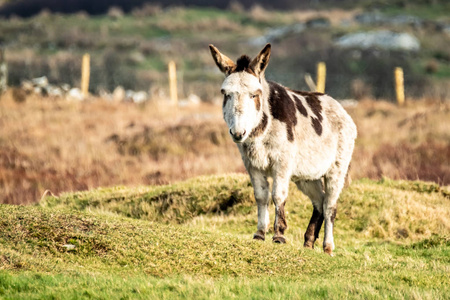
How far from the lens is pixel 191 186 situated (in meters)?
15.4

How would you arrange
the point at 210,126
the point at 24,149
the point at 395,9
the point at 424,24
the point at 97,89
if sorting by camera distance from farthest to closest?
the point at 395,9 < the point at 424,24 < the point at 97,89 < the point at 210,126 < the point at 24,149

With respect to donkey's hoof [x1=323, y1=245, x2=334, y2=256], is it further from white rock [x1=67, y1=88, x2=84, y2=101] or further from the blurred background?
white rock [x1=67, y1=88, x2=84, y2=101]

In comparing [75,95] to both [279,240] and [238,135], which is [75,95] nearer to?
[279,240]

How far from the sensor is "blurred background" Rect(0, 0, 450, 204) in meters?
22.5

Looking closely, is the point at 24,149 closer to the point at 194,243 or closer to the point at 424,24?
the point at 194,243

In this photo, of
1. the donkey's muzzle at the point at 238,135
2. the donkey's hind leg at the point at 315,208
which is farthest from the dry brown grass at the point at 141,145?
the donkey's muzzle at the point at 238,135

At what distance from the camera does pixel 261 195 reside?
34.1 ft

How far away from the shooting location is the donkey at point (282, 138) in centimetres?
972

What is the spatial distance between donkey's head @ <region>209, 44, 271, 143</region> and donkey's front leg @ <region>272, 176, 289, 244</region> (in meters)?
0.91

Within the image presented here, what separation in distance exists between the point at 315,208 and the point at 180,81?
36.7 metres

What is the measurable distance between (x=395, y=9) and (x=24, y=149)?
5520 centimetres

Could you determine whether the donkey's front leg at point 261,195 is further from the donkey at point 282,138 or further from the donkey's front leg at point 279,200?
the donkey's front leg at point 279,200

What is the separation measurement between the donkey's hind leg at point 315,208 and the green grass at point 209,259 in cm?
50

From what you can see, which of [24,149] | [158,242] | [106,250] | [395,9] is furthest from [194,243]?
[395,9]
